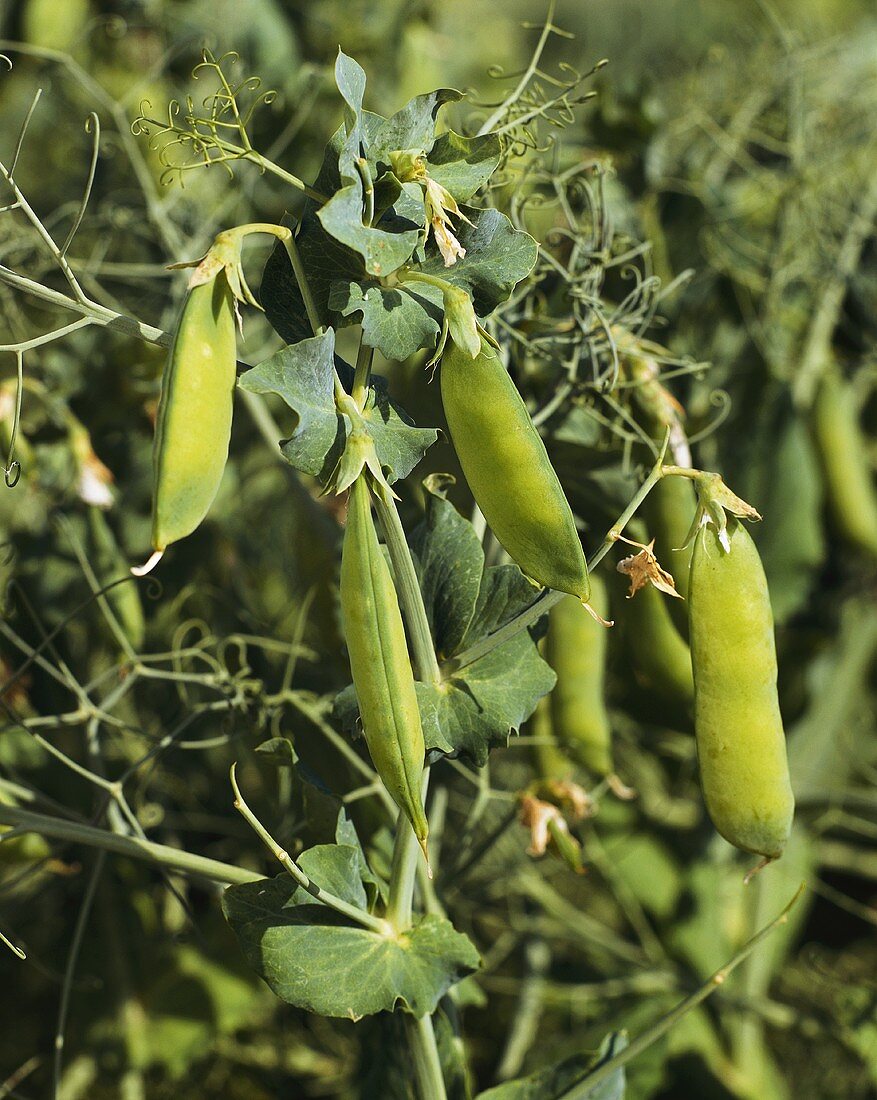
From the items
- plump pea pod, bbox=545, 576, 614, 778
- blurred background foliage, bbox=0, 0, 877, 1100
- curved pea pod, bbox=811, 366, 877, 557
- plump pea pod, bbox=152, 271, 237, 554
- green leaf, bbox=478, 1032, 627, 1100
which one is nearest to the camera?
plump pea pod, bbox=152, 271, 237, 554

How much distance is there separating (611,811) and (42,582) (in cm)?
69

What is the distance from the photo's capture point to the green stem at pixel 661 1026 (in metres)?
0.66

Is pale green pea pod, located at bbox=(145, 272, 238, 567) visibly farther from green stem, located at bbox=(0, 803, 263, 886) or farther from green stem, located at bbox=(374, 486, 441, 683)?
green stem, located at bbox=(0, 803, 263, 886)

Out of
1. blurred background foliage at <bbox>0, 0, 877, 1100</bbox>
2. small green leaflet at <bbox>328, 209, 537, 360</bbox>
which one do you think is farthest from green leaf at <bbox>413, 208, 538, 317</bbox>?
blurred background foliage at <bbox>0, 0, 877, 1100</bbox>

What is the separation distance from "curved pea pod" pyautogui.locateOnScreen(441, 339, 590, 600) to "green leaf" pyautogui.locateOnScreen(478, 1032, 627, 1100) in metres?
0.38

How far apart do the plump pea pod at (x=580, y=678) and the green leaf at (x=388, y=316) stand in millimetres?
315

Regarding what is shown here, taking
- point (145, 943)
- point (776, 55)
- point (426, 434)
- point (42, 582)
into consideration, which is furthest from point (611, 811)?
point (776, 55)

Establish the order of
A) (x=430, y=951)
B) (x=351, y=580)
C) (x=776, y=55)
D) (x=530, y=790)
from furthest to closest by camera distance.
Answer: (x=776, y=55)
(x=530, y=790)
(x=430, y=951)
(x=351, y=580)

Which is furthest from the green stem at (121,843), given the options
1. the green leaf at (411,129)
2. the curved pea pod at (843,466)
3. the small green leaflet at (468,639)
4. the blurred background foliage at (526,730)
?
the curved pea pod at (843,466)

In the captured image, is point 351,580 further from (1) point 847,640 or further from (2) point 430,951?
(1) point 847,640

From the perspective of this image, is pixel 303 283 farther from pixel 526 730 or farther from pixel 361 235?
pixel 526 730

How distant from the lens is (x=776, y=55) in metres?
1.49

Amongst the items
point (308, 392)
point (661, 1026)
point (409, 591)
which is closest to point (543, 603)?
point (409, 591)

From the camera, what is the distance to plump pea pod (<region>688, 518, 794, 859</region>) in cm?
60
